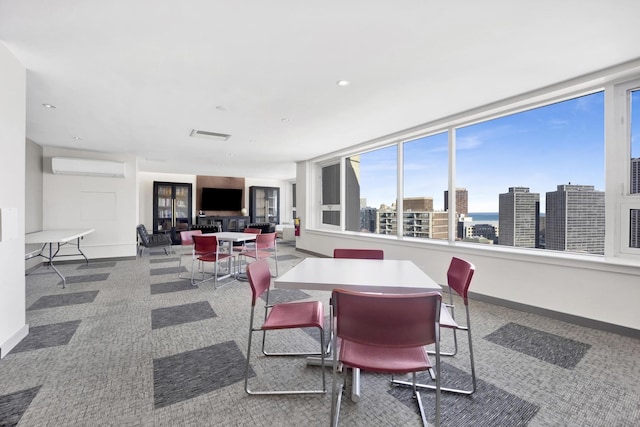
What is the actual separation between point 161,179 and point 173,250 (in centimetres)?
354

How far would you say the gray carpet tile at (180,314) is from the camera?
9.55ft

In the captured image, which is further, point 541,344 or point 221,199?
point 221,199

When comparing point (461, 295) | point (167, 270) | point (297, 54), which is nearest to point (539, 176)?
point (461, 295)

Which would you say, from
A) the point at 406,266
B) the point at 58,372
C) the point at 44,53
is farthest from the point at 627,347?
the point at 44,53

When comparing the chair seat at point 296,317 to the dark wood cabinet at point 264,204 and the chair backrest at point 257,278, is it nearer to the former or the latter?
the chair backrest at point 257,278

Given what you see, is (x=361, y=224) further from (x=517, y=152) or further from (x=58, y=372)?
(x=58, y=372)

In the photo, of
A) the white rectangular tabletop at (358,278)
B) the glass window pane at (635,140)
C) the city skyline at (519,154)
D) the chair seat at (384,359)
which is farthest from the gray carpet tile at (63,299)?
the glass window pane at (635,140)

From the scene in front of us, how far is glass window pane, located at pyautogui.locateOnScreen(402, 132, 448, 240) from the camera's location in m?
4.23

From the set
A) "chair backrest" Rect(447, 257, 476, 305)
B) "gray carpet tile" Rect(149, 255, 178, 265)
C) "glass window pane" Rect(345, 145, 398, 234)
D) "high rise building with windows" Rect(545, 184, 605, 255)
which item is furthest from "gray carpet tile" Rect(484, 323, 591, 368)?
"gray carpet tile" Rect(149, 255, 178, 265)

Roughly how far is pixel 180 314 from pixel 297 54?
3.05 meters

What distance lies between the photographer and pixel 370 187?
5695mm

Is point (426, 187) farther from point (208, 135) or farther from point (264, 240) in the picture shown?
point (208, 135)

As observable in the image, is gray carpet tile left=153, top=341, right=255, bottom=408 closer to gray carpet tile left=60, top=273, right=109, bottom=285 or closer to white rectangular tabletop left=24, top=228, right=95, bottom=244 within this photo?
white rectangular tabletop left=24, top=228, right=95, bottom=244

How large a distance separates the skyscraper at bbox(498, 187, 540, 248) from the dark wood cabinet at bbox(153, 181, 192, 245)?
358 inches
